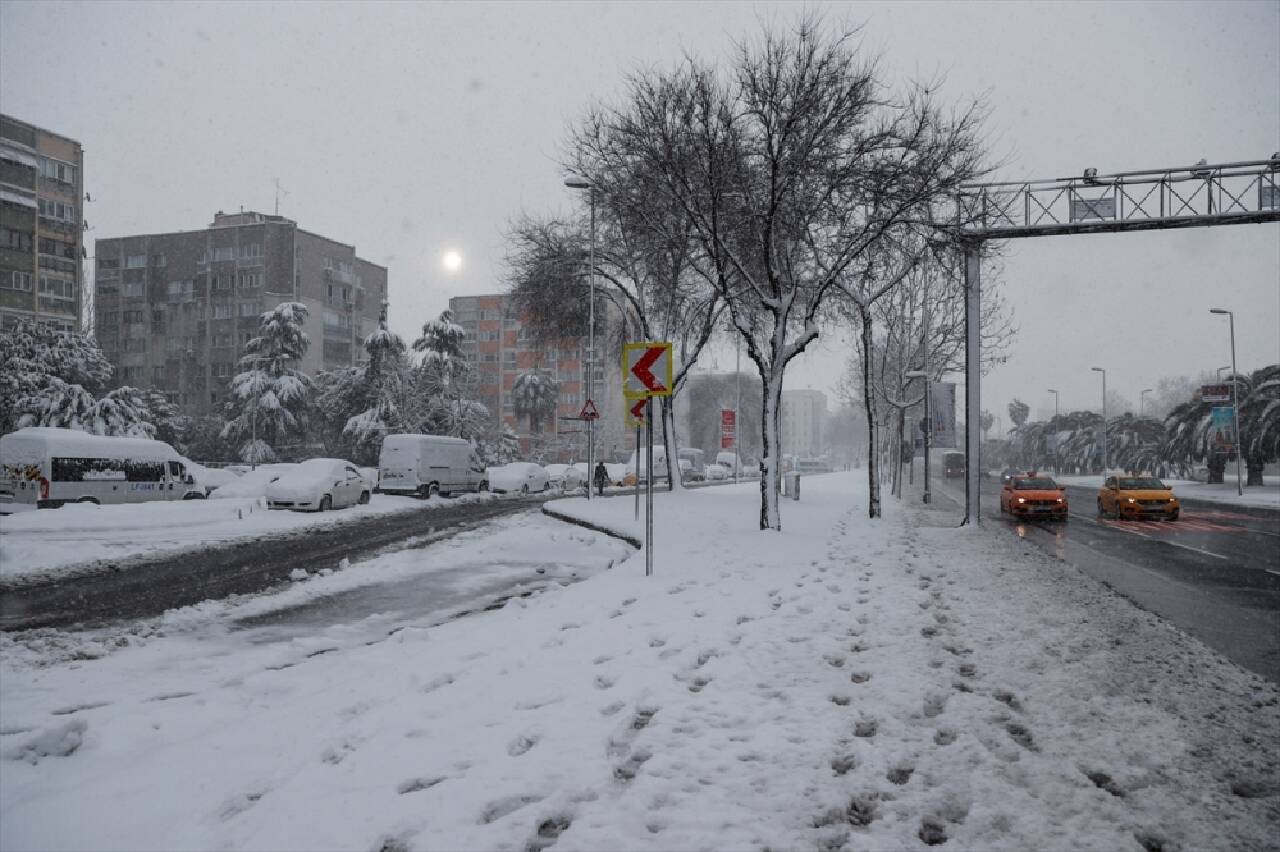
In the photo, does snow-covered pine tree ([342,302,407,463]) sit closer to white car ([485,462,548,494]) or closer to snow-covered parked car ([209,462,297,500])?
white car ([485,462,548,494])

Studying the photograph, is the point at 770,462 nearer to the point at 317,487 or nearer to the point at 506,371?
the point at 317,487

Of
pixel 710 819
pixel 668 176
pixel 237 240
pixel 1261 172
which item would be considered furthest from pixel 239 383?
pixel 710 819

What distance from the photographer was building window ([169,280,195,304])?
80.2 meters

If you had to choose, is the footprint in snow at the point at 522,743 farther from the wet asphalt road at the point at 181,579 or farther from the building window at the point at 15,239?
the building window at the point at 15,239

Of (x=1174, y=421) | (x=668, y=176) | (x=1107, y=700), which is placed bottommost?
(x=1107, y=700)

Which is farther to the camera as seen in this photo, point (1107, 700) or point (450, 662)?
point (450, 662)

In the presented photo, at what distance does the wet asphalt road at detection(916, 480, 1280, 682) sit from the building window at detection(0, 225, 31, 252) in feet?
178

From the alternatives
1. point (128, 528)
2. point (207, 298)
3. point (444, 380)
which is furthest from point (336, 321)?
point (128, 528)

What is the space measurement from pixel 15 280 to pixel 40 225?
15.1ft

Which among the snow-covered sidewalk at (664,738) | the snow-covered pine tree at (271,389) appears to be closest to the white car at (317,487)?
the snow-covered sidewalk at (664,738)

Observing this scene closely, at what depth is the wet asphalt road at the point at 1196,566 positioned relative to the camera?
846cm

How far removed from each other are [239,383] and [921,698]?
55.9 metres

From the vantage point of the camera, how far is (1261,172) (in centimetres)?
1802

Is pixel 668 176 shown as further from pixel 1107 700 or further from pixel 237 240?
pixel 237 240
